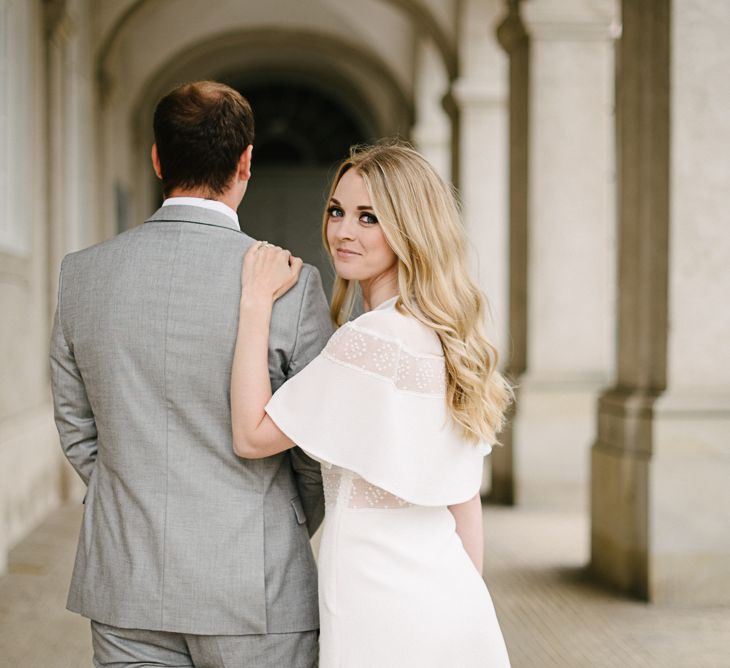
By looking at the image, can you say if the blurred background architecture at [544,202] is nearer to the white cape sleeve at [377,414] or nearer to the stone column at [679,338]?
the stone column at [679,338]

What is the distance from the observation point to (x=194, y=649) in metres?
2.04

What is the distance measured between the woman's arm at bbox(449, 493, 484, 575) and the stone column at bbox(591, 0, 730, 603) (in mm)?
3096

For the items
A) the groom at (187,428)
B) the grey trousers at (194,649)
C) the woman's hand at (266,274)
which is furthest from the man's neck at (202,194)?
the grey trousers at (194,649)

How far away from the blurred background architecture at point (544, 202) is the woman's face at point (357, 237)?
1.47 feet

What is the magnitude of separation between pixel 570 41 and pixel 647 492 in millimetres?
4525

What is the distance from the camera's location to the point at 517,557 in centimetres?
641

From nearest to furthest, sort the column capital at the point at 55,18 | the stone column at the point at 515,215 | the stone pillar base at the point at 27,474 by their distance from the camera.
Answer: the stone pillar base at the point at 27,474 → the stone column at the point at 515,215 → the column capital at the point at 55,18

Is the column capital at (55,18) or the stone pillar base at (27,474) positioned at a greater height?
the column capital at (55,18)

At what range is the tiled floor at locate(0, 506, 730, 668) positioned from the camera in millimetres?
4363

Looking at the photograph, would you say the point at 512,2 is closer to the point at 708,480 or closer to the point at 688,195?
the point at 688,195

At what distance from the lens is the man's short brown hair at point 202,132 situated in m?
1.99

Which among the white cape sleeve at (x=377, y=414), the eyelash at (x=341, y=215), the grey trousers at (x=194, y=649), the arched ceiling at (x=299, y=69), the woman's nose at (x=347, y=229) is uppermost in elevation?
the arched ceiling at (x=299, y=69)

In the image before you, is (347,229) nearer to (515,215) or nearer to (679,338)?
(679,338)

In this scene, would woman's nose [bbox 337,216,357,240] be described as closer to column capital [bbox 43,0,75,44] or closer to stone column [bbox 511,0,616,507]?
stone column [bbox 511,0,616,507]
